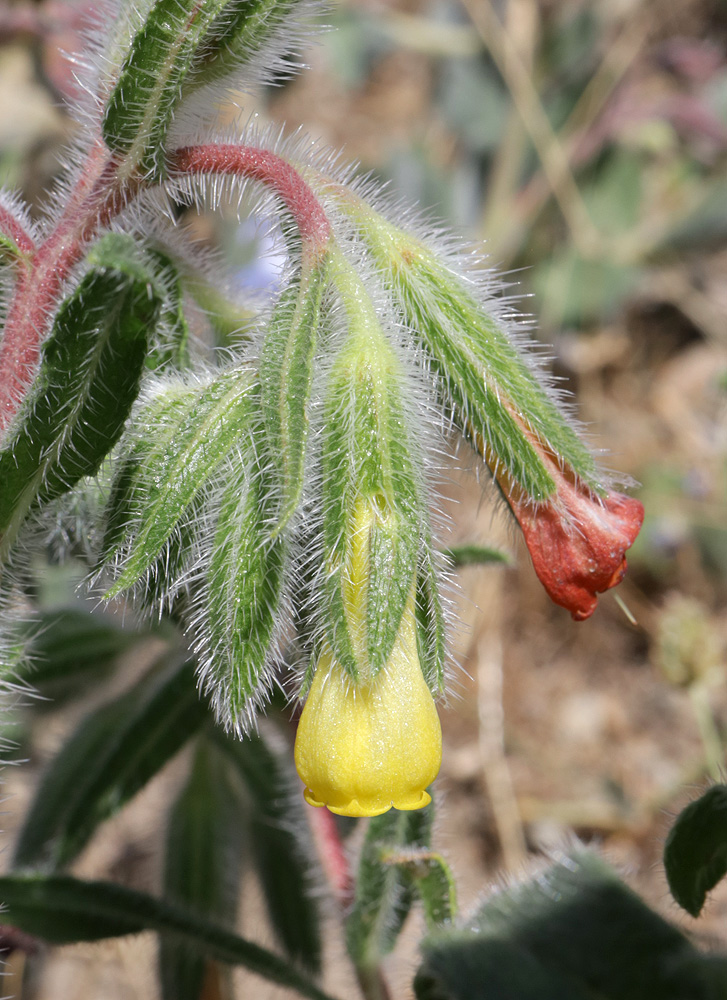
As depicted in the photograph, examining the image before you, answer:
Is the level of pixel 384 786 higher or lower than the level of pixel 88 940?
higher

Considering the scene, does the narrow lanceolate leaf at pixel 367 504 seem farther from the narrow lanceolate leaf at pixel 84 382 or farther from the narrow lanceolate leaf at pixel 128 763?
the narrow lanceolate leaf at pixel 128 763

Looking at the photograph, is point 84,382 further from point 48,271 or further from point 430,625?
point 430,625

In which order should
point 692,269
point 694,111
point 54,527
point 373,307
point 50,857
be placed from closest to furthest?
1. point 373,307
2. point 54,527
3. point 50,857
4. point 694,111
5. point 692,269

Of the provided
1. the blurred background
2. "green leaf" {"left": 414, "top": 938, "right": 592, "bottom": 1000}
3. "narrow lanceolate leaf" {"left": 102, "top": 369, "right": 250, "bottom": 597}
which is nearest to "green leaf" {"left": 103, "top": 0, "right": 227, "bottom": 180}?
"narrow lanceolate leaf" {"left": 102, "top": 369, "right": 250, "bottom": 597}

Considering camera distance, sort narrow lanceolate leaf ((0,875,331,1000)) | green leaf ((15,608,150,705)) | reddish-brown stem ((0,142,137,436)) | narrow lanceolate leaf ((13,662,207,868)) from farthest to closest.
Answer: green leaf ((15,608,150,705))
narrow lanceolate leaf ((13,662,207,868))
narrow lanceolate leaf ((0,875,331,1000))
reddish-brown stem ((0,142,137,436))

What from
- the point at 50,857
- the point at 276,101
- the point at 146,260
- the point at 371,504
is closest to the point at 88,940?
the point at 50,857

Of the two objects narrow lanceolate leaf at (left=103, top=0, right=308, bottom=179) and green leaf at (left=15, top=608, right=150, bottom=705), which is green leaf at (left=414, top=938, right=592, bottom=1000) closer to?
green leaf at (left=15, top=608, right=150, bottom=705)

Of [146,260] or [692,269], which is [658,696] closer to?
[692,269]
